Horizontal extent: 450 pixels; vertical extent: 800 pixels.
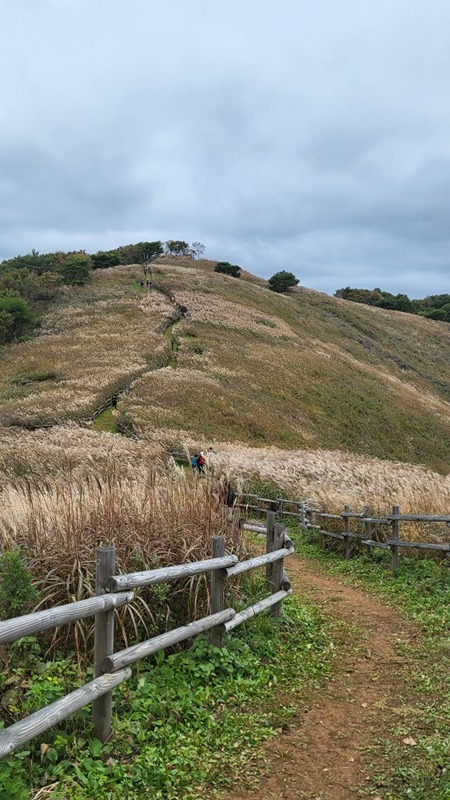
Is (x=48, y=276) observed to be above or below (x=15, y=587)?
above

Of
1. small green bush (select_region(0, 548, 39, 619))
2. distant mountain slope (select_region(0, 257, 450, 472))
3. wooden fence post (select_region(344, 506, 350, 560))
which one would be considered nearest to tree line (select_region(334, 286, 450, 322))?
distant mountain slope (select_region(0, 257, 450, 472))

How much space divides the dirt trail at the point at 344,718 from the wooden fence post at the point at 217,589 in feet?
3.29

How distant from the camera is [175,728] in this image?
4754 millimetres

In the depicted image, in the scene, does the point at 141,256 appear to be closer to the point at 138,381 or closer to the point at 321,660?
the point at 138,381

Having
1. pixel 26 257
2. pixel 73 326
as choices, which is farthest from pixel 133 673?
pixel 26 257

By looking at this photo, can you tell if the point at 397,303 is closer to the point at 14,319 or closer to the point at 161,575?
the point at 14,319

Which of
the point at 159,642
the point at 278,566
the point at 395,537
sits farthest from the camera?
the point at 395,537

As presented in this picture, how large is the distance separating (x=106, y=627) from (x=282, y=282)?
290 feet

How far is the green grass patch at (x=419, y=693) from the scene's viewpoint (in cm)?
430

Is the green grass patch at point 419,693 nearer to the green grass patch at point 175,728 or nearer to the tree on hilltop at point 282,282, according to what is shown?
the green grass patch at point 175,728

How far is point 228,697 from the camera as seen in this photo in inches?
214

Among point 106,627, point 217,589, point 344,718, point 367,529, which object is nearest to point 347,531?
point 367,529

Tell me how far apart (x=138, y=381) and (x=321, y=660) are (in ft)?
106

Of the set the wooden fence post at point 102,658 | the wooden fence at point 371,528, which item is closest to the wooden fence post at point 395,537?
the wooden fence at point 371,528
